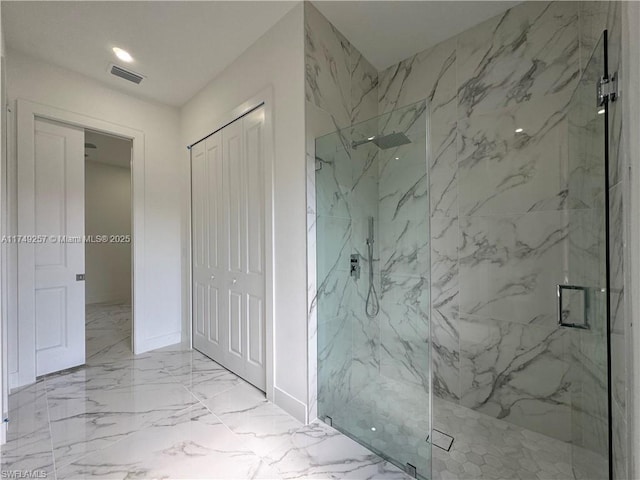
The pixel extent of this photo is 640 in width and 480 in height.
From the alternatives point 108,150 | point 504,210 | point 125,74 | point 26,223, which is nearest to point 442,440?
point 504,210

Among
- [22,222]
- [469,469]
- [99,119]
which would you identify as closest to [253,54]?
[99,119]

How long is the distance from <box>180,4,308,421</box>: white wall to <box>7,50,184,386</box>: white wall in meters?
1.63

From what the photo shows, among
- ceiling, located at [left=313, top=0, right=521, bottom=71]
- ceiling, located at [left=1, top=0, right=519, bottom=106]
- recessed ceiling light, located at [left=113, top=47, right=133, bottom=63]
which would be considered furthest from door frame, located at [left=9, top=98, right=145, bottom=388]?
ceiling, located at [left=313, top=0, right=521, bottom=71]

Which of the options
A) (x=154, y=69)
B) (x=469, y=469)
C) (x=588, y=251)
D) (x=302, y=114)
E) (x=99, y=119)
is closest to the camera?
(x=588, y=251)

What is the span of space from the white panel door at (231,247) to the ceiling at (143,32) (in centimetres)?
61

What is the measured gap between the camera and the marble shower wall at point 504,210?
1.72 metres

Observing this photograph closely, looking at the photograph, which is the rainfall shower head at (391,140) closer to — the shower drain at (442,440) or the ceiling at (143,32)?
the ceiling at (143,32)

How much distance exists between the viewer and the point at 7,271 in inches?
86.8

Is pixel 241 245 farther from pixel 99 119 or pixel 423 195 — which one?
pixel 99 119

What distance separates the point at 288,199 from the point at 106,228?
5.61m

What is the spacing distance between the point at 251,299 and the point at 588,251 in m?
2.24

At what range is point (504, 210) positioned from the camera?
189cm

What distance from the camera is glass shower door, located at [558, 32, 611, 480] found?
1.09m

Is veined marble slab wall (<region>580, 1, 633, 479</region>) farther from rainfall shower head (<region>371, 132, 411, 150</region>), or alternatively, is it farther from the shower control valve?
the shower control valve
